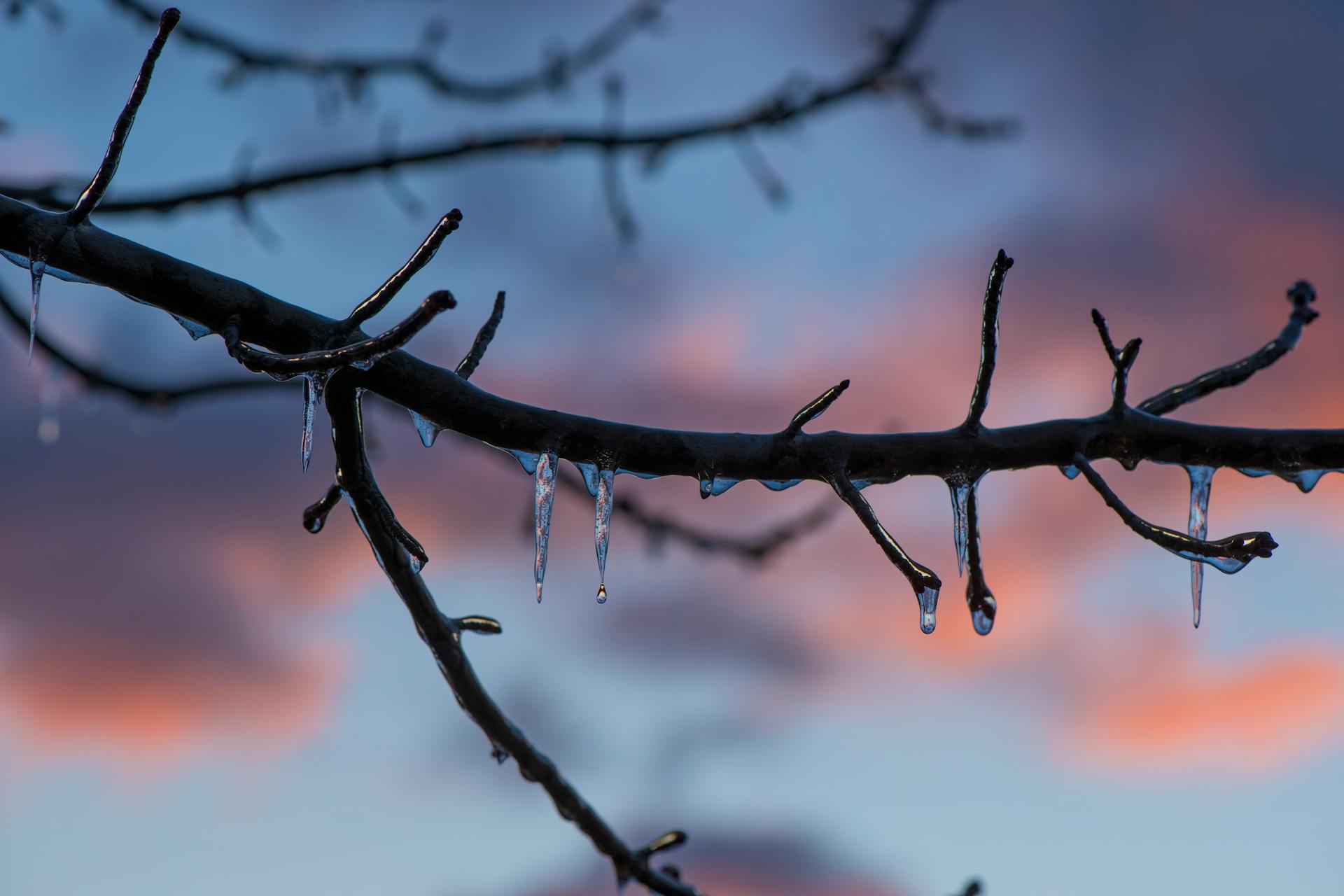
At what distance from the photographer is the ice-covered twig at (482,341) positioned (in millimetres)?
1828

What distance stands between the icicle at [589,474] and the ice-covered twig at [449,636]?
33cm

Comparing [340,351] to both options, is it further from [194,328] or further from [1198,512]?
[1198,512]

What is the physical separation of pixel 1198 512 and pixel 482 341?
1453 mm

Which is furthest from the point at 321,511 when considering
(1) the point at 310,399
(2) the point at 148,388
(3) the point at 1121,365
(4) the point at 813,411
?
(2) the point at 148,388

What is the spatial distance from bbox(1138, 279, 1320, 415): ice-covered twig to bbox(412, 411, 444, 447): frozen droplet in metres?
1.30

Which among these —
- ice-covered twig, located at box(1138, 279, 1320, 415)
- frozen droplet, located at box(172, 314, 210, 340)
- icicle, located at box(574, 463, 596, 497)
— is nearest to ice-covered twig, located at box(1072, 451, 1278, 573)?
ice-covered twig, located at box(1138, 279, 1320, 415)

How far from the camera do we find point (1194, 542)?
1.77 meters

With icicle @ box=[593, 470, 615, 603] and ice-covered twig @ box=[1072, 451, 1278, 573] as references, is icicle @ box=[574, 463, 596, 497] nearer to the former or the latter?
icicle @ box=[593, 470, 615, 603]

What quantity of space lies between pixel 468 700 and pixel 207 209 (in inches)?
96.7

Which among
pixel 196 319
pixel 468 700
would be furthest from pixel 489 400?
pixel 468 700

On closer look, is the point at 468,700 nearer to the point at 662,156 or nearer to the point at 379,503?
the point at 379,503

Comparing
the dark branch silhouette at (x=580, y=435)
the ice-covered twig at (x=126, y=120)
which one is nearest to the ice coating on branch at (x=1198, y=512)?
the dark branch silhouette at (x=580, y=435)

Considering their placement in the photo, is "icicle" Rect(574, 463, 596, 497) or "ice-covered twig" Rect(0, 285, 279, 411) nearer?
"icicle" Rect(574, 463, 596, 497)

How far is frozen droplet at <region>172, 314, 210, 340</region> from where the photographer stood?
1.63 m
